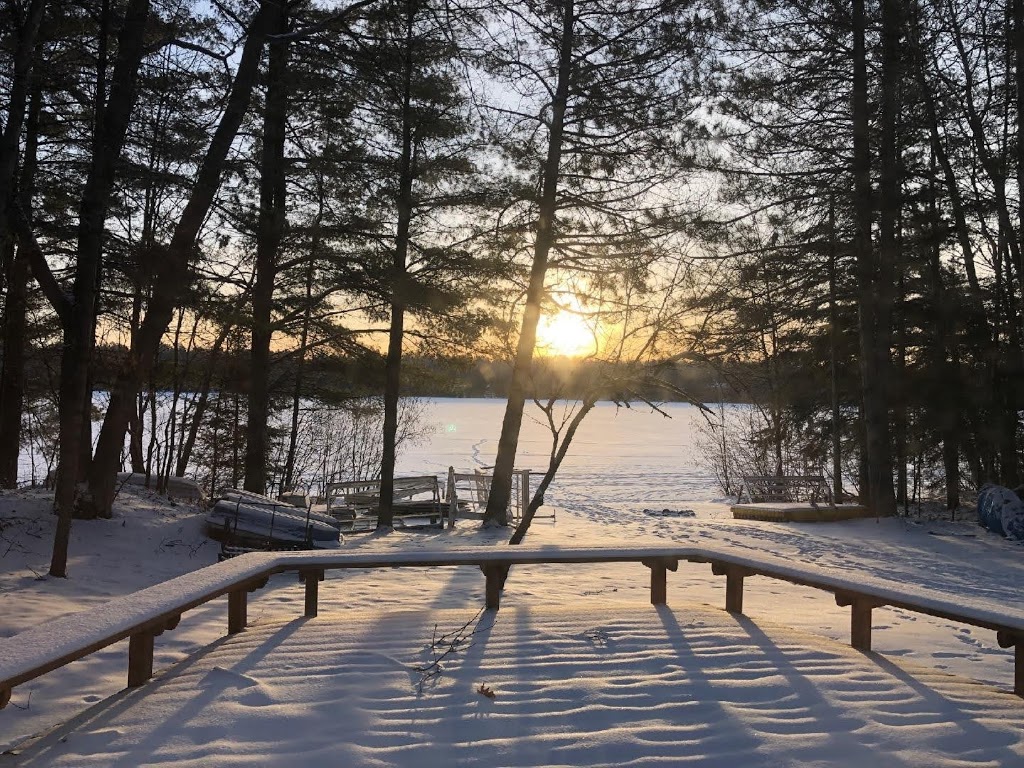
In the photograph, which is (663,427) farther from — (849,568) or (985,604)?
(985,604)

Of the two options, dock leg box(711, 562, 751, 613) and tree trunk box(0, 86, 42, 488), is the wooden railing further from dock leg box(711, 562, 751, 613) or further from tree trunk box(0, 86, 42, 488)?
tree trunk box(0, 86, 42, 488)

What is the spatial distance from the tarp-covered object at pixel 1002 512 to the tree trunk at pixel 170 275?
13586 mm

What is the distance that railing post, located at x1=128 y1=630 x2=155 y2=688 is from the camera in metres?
4.05

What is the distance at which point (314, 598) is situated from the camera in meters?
5.64

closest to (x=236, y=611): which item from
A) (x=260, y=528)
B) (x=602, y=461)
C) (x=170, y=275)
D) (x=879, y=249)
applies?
(x=260, y=528)

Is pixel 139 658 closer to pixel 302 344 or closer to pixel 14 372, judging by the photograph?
pixel 14 372

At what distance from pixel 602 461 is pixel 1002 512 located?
26.1 meters

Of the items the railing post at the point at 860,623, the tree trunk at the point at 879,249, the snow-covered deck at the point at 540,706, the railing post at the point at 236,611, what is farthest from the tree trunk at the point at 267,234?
the tree trunk at the point at 879,249

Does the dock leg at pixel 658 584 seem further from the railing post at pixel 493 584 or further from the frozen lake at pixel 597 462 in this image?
the frozen lake at pixel 597 462

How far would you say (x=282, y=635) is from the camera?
498 centimetres

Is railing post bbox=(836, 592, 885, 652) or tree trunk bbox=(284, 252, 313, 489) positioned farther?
tree trunk bbox=(284, 252, 313, 489)

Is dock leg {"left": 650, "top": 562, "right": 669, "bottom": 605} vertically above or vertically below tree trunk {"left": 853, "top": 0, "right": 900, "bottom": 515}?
below

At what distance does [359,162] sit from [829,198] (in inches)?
356

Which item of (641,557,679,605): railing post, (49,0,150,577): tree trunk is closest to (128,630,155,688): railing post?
(641,557,679,605): railing post
